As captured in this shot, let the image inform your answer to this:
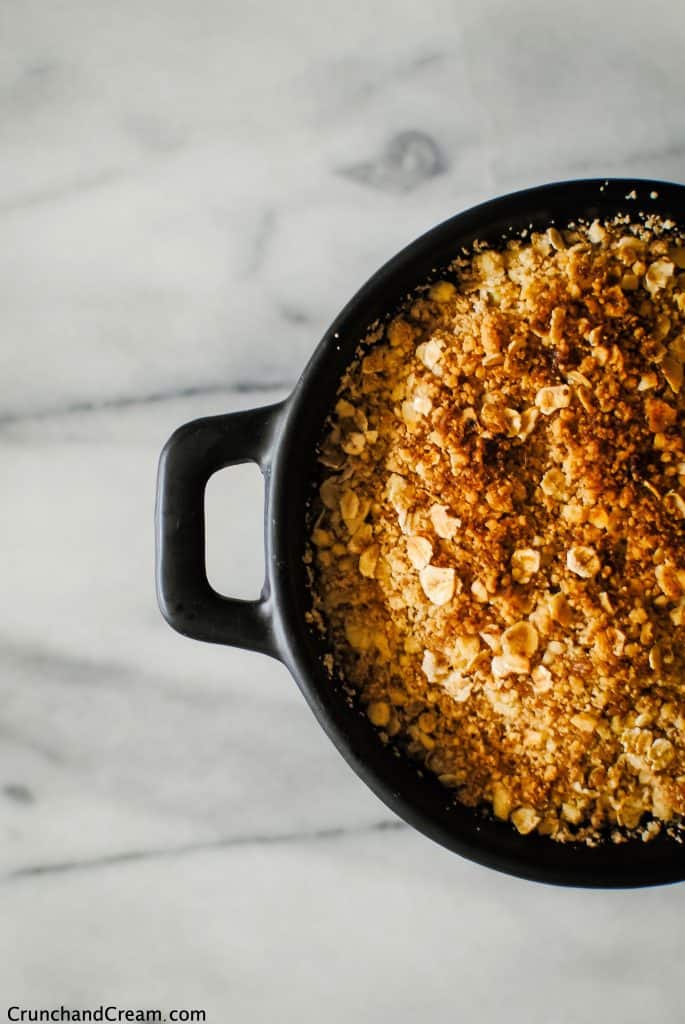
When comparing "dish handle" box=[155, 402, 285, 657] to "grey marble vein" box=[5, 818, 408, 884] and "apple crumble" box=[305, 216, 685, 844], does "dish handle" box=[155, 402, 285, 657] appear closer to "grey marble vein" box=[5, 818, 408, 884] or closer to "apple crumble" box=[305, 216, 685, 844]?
"apple crumble" box=[305, 216, 685, 844]

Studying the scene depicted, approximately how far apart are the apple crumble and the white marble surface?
0.21m

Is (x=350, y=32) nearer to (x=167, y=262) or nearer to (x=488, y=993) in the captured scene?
(x=167, y=262)

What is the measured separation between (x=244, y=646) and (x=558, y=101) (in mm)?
572

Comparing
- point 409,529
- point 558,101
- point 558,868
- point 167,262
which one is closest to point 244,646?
point 409,529

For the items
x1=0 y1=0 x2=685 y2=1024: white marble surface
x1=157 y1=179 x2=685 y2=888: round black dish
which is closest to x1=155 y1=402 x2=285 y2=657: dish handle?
x1=157 y1=179 x2=685 y2=888: round black dish

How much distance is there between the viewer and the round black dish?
655 mm

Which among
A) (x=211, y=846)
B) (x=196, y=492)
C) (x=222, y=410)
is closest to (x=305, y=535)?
(x=196, y=492)

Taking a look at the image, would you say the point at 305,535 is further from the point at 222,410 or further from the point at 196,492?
the point at 222,410

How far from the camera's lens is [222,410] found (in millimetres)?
878

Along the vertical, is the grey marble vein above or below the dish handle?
below

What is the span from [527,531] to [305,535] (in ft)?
0.52

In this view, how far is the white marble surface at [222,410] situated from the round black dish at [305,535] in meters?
0.19

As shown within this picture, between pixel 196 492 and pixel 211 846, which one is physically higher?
pixel 196 492

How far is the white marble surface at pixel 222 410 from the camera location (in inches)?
34.2
